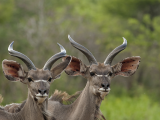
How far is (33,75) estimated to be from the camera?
7.59 meters

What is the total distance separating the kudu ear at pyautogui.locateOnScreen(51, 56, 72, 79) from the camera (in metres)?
8.13

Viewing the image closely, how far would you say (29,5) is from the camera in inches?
1042

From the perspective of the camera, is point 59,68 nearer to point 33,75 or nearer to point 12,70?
point 33,75

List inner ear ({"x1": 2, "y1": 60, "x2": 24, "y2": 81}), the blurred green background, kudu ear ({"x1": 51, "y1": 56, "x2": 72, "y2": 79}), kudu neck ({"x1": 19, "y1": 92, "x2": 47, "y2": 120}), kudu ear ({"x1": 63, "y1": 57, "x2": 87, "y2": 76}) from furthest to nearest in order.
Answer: the blurred green background → kudu ear ({"x1": 63, "y1": 57, "x2": 87, "y2": 76}) → kudu ear ({"x1": 51, "y1": 56, "x2": 72, "y2": 79}) → inner ear ({"x1": 2, "y1": 60, "x2": 24, "y2": 81}) → kudu neck ({"x1": 19, "y1": 92, "x2": 47, "y2": 120})

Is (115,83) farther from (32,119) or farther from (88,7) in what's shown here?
(32,119)

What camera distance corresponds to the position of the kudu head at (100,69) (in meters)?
7.93

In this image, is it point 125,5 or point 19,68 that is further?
point 125,5

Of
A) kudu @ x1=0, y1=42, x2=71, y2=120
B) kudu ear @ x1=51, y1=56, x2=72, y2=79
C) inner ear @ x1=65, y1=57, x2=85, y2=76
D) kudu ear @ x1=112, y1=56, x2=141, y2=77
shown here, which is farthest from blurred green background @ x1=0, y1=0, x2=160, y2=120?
kudu @ x1=0, y1=42, x2=71, y2=120

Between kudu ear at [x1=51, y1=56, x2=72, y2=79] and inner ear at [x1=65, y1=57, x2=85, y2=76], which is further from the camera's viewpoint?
inner ear at [x1=65, y1=57, x2=85, y2=76]

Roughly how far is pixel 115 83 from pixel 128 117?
17.5 meters

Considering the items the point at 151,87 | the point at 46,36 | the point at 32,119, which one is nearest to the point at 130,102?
the point at 46,36

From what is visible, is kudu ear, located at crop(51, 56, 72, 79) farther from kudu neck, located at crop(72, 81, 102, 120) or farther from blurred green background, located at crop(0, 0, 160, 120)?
blurred green background, located at crop(0, 0, 160, 120)

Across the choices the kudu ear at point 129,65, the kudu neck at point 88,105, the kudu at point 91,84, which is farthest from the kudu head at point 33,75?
the kudu ear at point 129,65

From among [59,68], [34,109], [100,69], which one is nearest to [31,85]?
[34,109]
